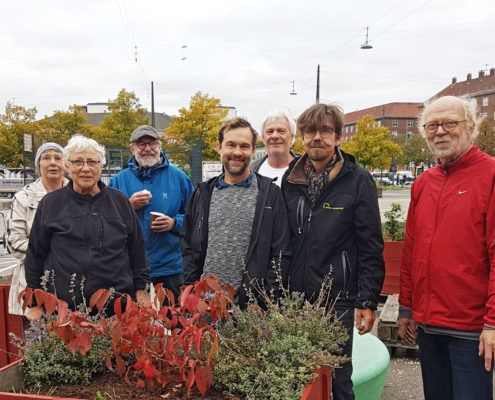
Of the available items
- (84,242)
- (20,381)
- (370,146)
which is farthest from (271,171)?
(370,146)

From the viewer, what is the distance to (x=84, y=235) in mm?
2623

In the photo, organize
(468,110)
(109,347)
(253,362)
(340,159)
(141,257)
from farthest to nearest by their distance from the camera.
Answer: (141,257), (340,159), (468,110), (109,347), (253,362)

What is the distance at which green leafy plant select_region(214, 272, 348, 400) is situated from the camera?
178 cm

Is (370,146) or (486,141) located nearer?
(486,141)

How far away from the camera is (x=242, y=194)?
268 cm

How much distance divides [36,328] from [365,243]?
1.70 metres

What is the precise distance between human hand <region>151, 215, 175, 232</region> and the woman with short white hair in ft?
2.18

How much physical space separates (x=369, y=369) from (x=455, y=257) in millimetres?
1345

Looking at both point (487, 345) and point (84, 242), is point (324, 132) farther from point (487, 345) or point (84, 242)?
point (84, 242)

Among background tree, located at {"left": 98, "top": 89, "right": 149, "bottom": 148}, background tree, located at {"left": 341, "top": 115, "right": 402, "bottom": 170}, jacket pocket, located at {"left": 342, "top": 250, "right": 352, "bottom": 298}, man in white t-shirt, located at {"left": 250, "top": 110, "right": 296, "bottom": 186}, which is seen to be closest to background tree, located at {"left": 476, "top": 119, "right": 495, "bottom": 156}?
background tree, located at {"left": 341, "top": 115, "right": 402, "bottom": 170}

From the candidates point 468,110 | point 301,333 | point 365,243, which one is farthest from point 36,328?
point 468,110

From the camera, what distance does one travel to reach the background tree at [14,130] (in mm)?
29500

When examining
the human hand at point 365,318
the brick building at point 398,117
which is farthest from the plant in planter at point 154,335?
the brick building at point 398,117

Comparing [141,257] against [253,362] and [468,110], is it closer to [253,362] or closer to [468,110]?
[253,362]
